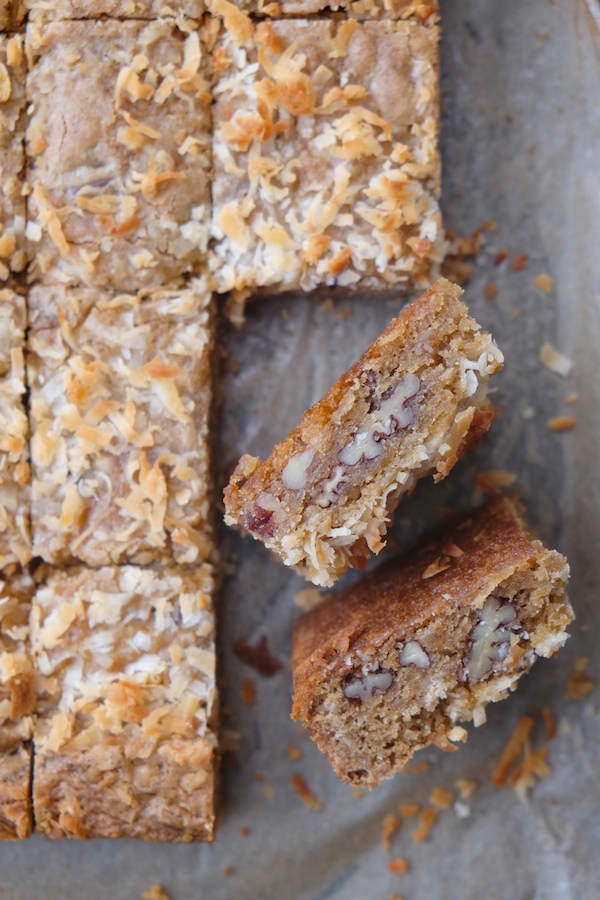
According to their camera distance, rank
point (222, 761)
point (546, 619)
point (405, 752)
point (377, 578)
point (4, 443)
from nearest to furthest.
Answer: point (546, 619), point (405, 752), point (4, 443), point (377, 578), point (222, 761)

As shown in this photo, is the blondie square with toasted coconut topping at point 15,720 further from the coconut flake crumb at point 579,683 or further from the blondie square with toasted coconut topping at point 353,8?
the blondie square with toasted coconut topping at point 353,8

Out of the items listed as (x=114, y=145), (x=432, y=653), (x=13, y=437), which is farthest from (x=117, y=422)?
(x=432, y=653)

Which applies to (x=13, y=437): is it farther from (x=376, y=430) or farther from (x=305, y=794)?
(x=305, y=794)

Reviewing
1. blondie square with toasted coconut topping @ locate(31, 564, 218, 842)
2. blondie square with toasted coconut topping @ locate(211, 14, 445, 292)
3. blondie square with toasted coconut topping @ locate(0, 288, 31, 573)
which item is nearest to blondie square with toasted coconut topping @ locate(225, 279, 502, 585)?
blondie square with toasted coconut topping @ locate(211, 14, 445, 292)

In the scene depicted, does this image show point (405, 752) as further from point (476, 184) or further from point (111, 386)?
point (476, 184)

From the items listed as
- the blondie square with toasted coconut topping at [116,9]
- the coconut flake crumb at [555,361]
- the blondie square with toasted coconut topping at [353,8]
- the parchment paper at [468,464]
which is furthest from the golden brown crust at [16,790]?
the blondie square with toasted coconut topping at [353,8]

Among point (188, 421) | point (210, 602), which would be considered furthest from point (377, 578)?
point (188, 421)
